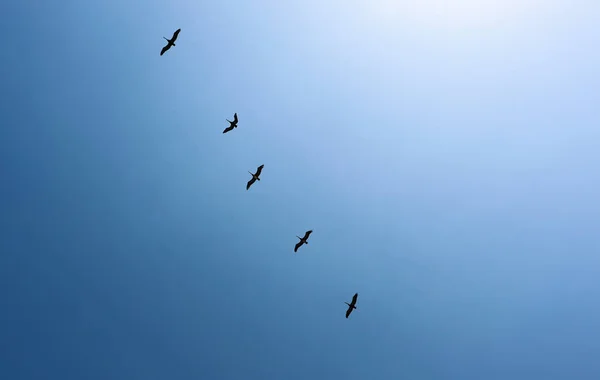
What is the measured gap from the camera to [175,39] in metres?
55.3

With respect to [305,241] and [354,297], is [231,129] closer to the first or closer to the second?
[305,241]

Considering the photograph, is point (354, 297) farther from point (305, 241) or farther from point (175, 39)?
point (175, 39)

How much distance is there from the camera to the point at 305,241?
59469 mm

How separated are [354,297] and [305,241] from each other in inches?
434

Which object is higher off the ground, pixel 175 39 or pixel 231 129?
pixel 175 39

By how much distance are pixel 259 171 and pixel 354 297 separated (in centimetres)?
2326

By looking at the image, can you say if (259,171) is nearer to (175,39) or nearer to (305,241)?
(305,241)

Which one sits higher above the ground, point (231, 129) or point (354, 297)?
point (231, 129)

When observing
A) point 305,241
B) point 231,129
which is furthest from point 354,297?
point 231,129

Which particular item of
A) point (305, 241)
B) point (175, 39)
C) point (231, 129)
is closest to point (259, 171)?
point (231, 129)

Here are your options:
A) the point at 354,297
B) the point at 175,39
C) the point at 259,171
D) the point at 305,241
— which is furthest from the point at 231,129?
the point at 354,297

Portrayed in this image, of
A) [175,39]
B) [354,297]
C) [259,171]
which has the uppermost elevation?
[175,39]

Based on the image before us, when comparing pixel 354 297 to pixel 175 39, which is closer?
pixel 175 39

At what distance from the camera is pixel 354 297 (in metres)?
59.7
